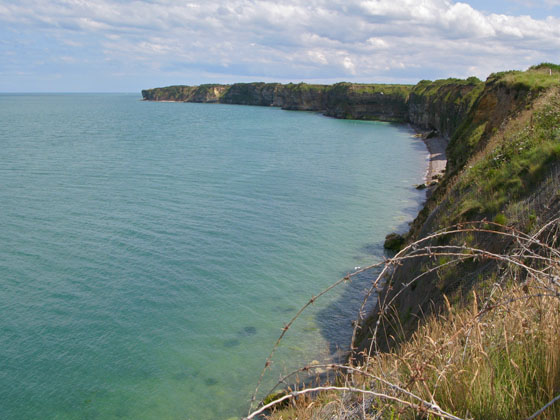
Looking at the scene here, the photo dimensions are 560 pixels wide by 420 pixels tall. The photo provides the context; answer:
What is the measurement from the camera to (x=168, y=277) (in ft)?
71.9

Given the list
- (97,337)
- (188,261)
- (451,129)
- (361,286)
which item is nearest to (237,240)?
(188,261)

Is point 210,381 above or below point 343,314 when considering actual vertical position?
below

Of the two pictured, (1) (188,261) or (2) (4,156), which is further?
(2) (4,156)

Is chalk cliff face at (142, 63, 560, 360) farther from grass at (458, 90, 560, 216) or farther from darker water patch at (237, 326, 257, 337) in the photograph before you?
darker water patch at (237, 326, 257, 337)

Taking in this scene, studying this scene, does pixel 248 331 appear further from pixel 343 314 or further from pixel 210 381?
pixel 343 314

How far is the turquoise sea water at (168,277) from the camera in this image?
14.6 m

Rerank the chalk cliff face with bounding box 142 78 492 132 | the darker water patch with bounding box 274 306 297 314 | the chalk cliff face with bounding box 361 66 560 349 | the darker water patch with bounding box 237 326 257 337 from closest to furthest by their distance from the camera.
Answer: the chalk cliff face with bounding box 361 66 560 349 → the darker water patch with bounding box 237 326 257 337 → the darker water patch with bounding box 274 306 297 314 → the chalk cliff face with bounding box 142 78 492 132

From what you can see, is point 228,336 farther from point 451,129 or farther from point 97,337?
point 451,129

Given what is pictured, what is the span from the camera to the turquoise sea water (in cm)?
1460

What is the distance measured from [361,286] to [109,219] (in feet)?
60.4

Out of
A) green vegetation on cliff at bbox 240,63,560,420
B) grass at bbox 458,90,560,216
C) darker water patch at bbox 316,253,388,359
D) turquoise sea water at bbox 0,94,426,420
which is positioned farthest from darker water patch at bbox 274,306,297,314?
grass at bbox 458,90,560,216

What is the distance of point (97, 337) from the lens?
17.1 m

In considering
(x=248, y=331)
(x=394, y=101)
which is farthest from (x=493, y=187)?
(x=394, y=101)

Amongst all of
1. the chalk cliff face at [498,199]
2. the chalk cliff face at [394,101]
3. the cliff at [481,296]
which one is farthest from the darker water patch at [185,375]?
the chalk cliff face at [394,101]
